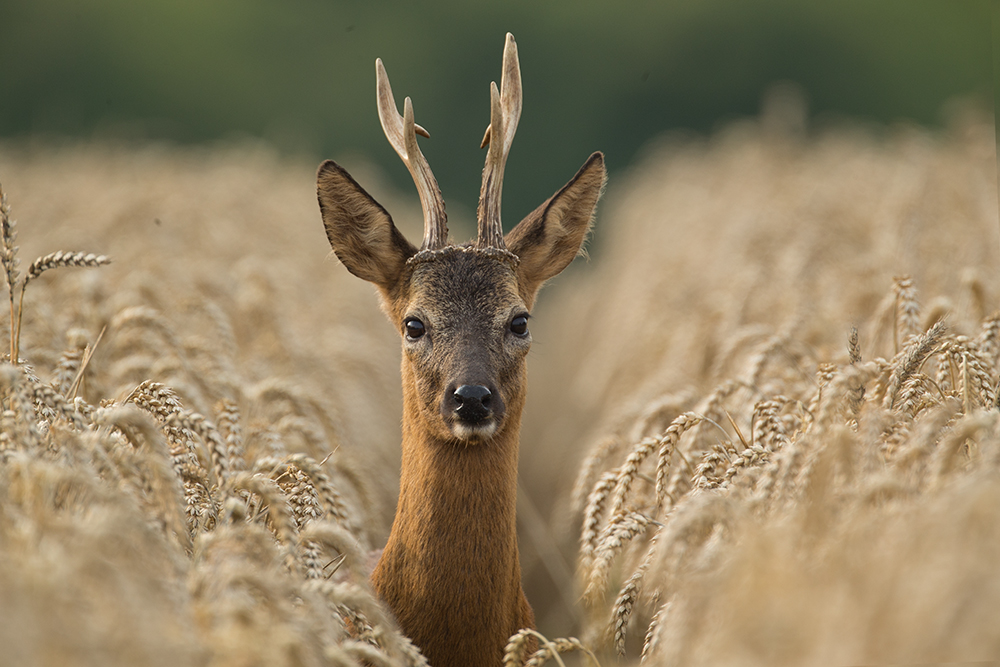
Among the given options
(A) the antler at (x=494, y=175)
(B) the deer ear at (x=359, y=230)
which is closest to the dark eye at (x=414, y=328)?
(B) the deer ear at (x=359, y=230)

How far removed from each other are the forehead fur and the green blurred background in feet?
5.85

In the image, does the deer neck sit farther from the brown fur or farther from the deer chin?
the deer chin

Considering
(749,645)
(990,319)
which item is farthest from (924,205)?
(749,645)

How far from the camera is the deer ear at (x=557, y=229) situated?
4328mm

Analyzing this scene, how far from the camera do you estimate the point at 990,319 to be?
3.72 meters

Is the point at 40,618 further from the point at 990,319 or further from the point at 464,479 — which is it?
A: the point at 990,319

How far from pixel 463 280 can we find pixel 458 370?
1.78ft

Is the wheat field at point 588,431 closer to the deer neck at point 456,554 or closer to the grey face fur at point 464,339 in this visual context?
the deer neck at point 456,554

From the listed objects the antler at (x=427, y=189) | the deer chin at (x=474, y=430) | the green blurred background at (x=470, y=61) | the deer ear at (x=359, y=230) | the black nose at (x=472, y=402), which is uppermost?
the green blurred background at (x=470, y=61)

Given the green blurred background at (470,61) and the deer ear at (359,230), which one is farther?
the green blurred background at (470,61)

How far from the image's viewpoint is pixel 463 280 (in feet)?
13.3

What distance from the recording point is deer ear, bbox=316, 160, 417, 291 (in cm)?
409

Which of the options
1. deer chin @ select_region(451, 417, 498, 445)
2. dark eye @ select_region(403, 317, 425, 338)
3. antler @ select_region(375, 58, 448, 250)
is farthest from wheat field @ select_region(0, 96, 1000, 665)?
antler @ select_region(375, 58, 448, 250)

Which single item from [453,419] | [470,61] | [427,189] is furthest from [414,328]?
[470,61]
